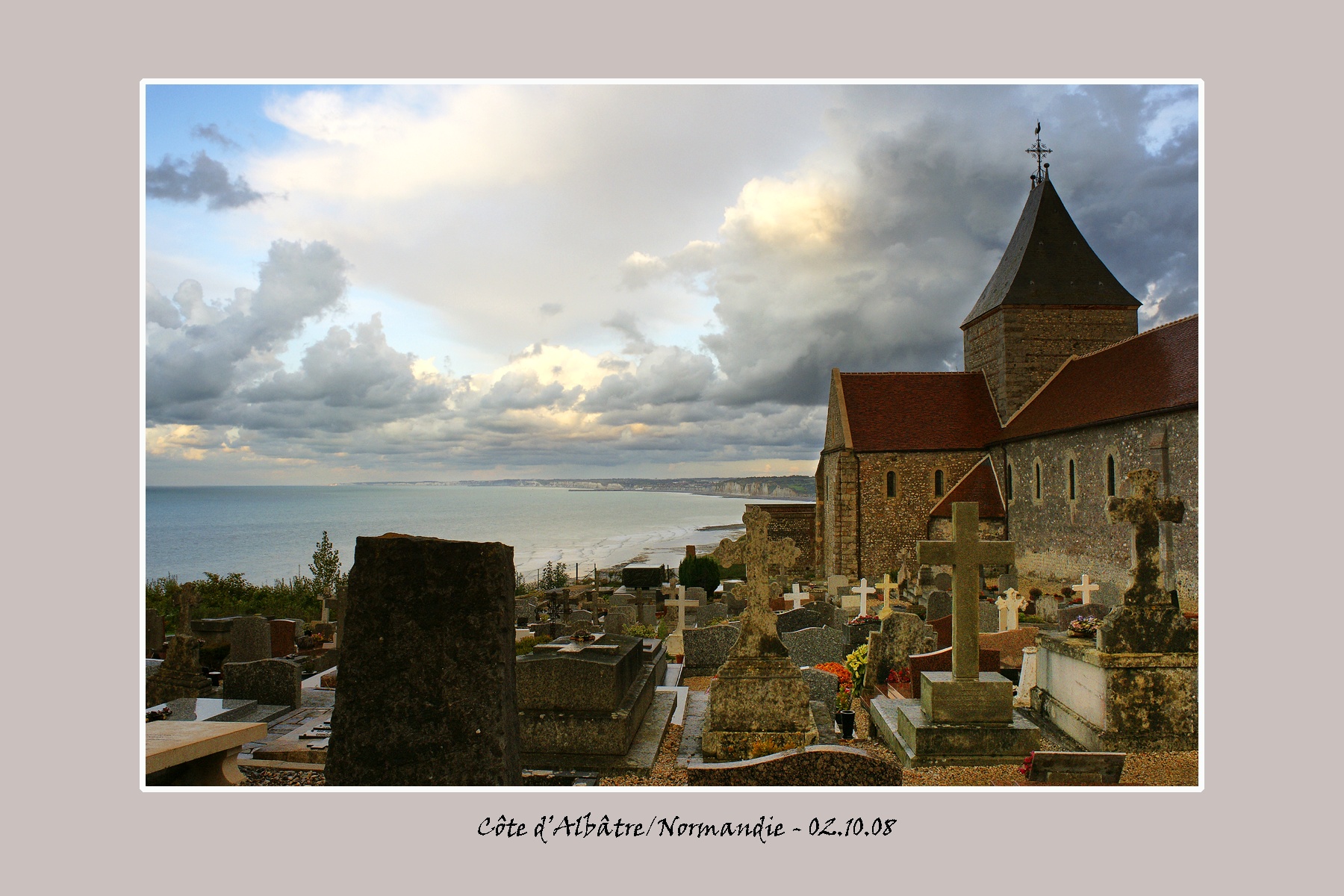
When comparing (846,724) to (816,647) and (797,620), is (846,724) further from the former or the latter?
(797,620)

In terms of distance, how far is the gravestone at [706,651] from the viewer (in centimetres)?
980

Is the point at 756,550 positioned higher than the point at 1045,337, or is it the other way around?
the point at 1045,337

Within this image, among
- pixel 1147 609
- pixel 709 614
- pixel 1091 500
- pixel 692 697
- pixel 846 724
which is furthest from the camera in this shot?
pixel 1091 500

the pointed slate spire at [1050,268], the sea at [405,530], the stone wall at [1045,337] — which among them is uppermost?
the pointed slate spire at [1050,268]

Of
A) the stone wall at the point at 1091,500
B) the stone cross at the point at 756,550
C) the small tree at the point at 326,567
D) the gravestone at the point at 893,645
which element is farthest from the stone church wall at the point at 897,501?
the stone cross at the point at 756,550

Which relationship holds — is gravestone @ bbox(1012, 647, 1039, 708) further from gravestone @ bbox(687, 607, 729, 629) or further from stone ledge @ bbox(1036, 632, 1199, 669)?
gravestone @ bbox(687, 607, 729, 629)

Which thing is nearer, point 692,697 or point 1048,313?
point 692,697

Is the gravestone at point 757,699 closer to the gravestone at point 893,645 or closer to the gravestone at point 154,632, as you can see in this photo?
the gravestone at point 893,645

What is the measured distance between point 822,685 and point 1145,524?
3341 millimetres

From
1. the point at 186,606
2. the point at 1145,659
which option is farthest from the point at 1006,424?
the point at 186,606

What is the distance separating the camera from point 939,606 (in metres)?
12.6

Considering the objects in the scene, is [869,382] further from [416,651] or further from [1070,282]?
[416,651]

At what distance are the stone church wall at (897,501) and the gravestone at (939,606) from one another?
1008 cm
